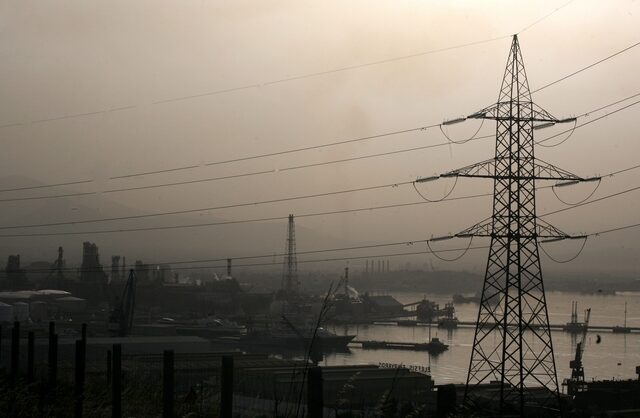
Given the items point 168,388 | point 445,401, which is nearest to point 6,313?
point 168,388

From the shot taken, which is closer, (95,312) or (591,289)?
(95,312)

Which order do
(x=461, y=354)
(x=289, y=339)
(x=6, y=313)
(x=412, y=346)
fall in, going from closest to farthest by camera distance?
(x=6, y=313) → (x=461, y=354) → (x=412, y=346) → (x=289, y=339)

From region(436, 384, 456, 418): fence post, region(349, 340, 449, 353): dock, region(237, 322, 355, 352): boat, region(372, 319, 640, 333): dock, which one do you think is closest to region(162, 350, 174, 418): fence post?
region(436, 384, 456, 418): fence post

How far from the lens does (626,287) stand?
11944 centimetres

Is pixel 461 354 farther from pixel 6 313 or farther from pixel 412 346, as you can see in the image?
pixel 6 313

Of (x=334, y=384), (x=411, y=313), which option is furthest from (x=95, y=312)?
(x=334, y=384)

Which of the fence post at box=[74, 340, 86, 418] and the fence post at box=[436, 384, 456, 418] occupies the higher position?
the fence post at box=[436, 384, 456, 418]

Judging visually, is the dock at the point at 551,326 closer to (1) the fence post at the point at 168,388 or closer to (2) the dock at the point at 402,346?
(2) the dock at the point at 402,346

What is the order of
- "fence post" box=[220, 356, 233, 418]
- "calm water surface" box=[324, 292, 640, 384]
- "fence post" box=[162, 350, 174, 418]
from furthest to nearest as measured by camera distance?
1. "calm water surface" box=[324, 292, 640, 384]
2. "fence post" box=[162, 350, 174, 418]
3. "fence post" box=[220, 356, 233, 418]

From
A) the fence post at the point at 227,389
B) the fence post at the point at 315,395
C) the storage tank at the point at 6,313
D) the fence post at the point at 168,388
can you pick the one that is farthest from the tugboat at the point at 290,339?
the fence post at the point at 315,395

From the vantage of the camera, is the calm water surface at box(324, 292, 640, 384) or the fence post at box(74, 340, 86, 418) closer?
the fence post at box(74, 340, 86, 418)

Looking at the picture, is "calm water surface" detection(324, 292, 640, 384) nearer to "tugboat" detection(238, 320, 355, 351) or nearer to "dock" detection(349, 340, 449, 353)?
"dock" detection(349, 340, 449, 353)

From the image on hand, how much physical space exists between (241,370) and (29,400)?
993 cm

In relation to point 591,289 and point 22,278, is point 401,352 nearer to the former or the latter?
point 22,278
